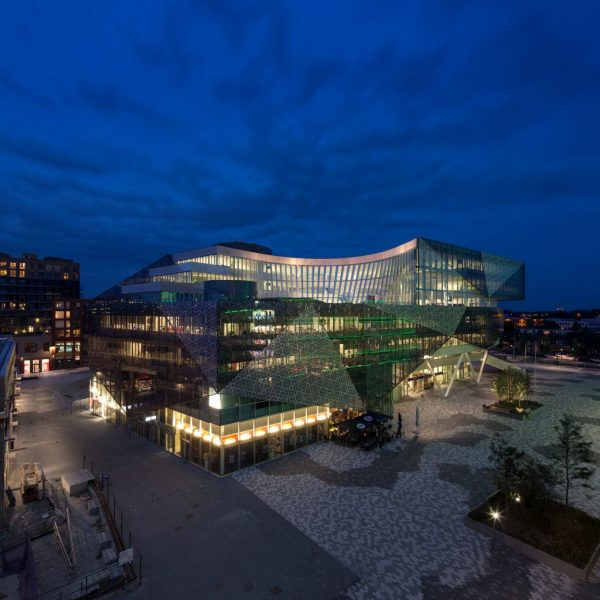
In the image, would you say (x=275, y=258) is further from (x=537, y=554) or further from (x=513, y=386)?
(x=537, y=554)

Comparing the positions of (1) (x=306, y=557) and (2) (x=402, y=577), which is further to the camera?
(1) (x=306, y=557)

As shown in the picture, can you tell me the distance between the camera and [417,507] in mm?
23344

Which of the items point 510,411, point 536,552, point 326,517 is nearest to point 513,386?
point 510,411

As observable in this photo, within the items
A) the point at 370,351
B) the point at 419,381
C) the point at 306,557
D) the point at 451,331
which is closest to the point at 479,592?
the point at 306,557

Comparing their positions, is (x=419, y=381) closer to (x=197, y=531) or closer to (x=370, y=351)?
(x=370, y=351)

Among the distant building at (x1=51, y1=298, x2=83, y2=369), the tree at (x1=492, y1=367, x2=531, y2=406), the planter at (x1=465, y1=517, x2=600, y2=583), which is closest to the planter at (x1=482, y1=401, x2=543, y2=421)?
the tree at (x1=492, y1=367, x2=531, y2=406)

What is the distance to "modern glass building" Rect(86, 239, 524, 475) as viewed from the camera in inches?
1141

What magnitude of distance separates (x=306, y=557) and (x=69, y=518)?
49.9 ft

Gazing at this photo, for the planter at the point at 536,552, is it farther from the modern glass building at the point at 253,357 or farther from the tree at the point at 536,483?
the modern glass building at the point at 253,357

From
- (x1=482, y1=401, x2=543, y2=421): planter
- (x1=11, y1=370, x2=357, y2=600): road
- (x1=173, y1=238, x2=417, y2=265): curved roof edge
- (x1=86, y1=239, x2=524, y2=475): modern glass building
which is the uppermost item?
(x1=173, y1=238, x2=417, y2=265): curved roof edge

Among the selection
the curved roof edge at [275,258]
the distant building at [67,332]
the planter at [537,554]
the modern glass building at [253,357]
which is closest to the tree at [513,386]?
the modern glass building at [253,357]

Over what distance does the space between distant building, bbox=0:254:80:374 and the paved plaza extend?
5154cm

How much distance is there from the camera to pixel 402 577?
17.3 m

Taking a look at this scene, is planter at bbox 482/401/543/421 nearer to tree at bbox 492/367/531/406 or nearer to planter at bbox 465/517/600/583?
tree at bbox 492/367/531/406
